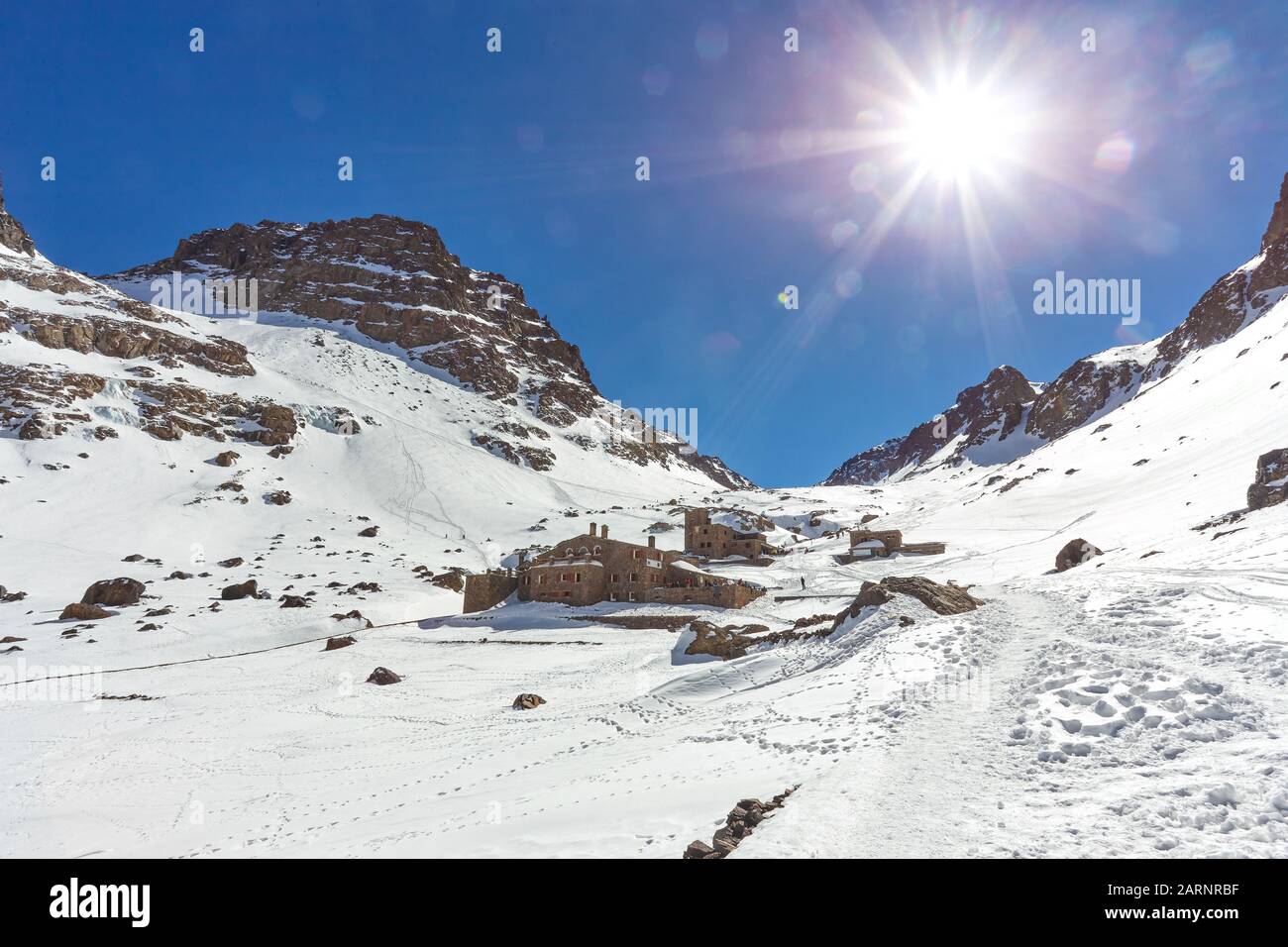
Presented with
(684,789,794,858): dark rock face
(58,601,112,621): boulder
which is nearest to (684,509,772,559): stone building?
(58,601,112,621): boulder

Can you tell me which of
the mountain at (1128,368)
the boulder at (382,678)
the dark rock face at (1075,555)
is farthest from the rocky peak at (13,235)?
the mountain at (1128,368)

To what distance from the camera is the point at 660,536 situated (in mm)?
78500

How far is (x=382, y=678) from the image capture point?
2662 centimetres

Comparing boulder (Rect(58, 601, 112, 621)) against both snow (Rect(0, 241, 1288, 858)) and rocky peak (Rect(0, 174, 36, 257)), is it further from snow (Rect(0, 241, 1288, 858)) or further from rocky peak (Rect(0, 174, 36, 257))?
rocky peak (Rect(0, 174, 36, 257))

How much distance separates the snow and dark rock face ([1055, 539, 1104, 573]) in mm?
1614

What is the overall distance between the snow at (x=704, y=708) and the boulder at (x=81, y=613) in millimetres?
1150

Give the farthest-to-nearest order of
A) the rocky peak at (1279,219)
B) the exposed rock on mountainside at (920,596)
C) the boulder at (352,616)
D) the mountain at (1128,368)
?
the rocky peak at (1279,219)
the mountain at (1128,368)
the boulder at (352,616)
the exposed rock on mountainside at (920,596)

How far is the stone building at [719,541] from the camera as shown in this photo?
69.2 meters

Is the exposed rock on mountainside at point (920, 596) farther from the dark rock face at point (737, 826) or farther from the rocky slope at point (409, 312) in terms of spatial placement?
the rocky slope at point (409, 312)

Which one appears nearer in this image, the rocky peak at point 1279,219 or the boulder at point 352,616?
the boulder at point 352,616

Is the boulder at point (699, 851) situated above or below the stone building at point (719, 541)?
above

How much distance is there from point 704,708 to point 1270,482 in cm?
2842
